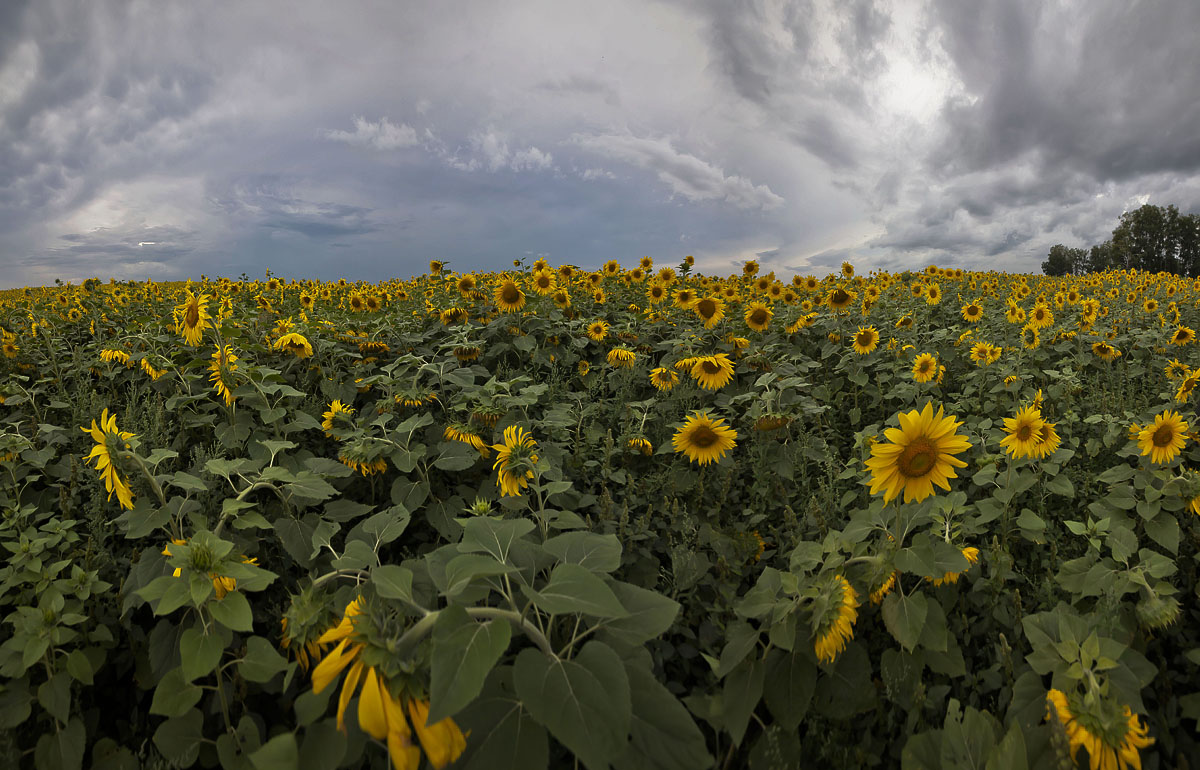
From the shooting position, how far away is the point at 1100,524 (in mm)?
2412

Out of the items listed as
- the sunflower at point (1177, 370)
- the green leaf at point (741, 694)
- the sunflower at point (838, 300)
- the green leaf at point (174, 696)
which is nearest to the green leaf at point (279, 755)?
the green leaf at point (174, 696)

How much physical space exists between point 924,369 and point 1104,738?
373 centimetres

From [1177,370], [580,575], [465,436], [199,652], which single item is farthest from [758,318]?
[199,652]

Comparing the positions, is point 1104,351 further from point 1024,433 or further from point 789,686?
point 789,686

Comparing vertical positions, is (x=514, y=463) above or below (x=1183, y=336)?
below

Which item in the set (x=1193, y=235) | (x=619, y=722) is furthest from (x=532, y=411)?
(x=1193, y=235)

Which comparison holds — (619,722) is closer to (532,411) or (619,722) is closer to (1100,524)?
(1100,524)

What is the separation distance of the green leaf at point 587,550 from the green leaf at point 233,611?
0.90 meters

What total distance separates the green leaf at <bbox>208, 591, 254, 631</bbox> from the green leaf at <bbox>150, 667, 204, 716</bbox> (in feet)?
0.91

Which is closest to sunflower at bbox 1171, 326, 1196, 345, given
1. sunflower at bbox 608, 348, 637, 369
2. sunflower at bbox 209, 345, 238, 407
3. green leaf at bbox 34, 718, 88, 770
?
sunflower at bbox 608, 348, 637, 369

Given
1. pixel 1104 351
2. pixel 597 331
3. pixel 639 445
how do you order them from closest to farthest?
pixel 639 445 → pixel 597 331 → pixel 1104 351

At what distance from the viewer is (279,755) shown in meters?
1.05

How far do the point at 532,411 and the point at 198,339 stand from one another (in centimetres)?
229

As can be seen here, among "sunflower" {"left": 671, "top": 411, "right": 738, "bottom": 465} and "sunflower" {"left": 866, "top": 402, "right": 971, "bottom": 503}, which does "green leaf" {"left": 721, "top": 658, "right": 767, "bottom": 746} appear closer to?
"sunflower" {"left": 866, "top": 402, "right": 971, "bottom": 503}
